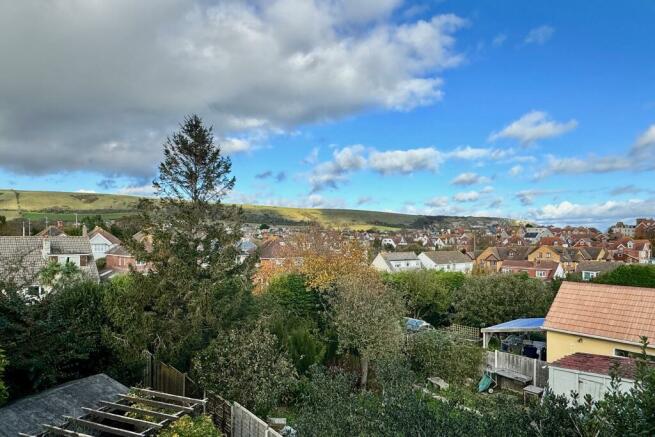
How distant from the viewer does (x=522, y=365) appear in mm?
19953

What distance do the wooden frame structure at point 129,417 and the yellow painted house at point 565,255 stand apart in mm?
72278

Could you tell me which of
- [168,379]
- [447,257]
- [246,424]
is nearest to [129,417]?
[246,424]

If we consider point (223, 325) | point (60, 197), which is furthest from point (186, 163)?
point (60, 197)

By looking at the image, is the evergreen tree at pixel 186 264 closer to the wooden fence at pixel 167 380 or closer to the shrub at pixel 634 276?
the wooden fence at pixel 167 380

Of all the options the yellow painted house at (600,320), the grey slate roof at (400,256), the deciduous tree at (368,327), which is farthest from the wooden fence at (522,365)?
the grey slate roof at (400,256)

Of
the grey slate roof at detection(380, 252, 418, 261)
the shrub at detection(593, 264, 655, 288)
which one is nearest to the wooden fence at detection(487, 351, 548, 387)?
the shrub at detection(593, 264, 655, 288)

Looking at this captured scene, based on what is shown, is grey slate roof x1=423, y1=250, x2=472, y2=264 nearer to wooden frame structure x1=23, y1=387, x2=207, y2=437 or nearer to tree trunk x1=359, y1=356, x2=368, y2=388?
tree trunk x1=359, y1=356, x2=368, y2=388

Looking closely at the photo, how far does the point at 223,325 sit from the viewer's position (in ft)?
52.7

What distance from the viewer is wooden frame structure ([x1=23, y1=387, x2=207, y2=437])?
8.74m

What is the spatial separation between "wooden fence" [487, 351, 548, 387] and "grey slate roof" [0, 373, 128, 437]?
15880 mm

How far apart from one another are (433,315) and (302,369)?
16.8 metres

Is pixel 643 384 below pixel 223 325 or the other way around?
the other way around

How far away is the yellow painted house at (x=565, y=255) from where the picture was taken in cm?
7356

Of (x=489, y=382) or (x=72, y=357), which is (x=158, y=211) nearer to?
(x=72, y=357)
